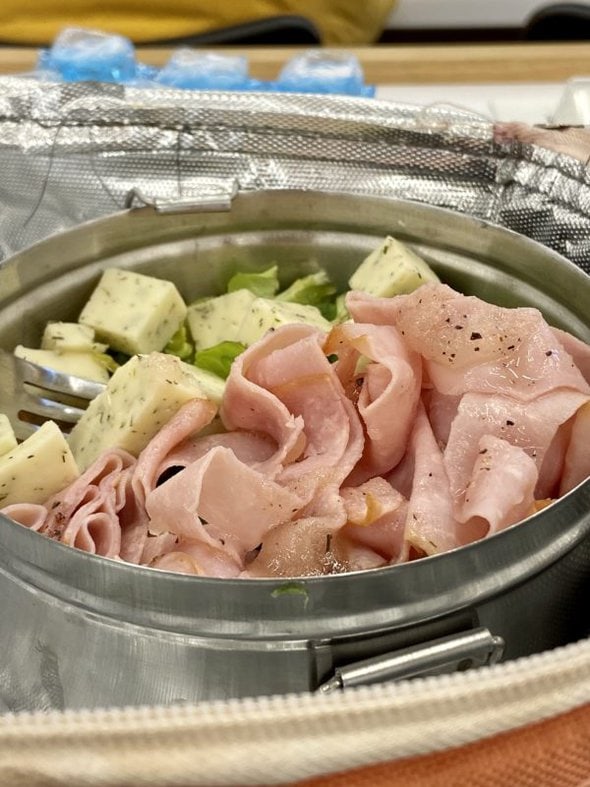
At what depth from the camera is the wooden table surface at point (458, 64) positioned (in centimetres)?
181

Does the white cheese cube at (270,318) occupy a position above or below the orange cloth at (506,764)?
below

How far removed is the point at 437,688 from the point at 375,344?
0.42 m

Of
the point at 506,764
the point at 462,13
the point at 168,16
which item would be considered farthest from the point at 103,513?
the point at 462,13

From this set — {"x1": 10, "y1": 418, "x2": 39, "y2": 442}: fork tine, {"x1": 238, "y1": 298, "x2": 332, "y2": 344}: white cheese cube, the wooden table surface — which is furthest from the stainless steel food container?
the wooden table surface

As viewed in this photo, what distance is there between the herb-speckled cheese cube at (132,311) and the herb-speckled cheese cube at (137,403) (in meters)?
0.17

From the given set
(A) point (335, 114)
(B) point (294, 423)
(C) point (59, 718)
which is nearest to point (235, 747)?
(C) point (59, 718)

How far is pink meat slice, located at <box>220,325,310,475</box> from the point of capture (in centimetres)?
87

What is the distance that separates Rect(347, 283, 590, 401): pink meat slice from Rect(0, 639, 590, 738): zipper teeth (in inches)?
13.9

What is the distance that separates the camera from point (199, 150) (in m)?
1.30

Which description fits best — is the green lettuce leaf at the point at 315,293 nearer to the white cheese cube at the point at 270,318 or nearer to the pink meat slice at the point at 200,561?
the white cheese cube at the point at 270,318

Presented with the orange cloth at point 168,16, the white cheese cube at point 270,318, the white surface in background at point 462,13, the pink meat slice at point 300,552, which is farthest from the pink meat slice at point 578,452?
the white surface in background at point 462,13

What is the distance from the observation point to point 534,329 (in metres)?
0.86

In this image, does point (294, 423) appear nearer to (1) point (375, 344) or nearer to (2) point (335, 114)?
(1) point (375, 344)

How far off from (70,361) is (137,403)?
232mm
